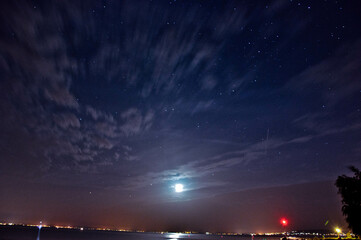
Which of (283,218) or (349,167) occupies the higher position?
(349,167)

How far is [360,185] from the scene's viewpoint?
964 inches

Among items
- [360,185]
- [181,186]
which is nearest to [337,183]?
[360,185]

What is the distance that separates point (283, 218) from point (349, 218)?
592 inches

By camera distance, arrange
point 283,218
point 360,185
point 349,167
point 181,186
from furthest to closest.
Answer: point 283,218, point 349,167, point 360,185, point 181,186

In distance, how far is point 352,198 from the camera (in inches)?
965

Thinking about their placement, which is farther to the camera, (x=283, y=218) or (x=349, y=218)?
(x=283, y=218)

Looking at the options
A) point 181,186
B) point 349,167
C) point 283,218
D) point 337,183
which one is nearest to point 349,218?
point 337,183

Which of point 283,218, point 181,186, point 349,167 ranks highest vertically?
point 349,167

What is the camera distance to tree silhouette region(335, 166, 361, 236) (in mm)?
23953

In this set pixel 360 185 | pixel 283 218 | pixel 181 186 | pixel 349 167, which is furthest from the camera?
pixel 283 218

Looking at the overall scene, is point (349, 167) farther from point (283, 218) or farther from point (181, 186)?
point (181, 186)

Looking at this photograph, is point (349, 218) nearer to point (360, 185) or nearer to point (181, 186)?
point (360, 185)

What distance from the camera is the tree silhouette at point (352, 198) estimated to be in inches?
943

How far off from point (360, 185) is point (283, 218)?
1671cm
